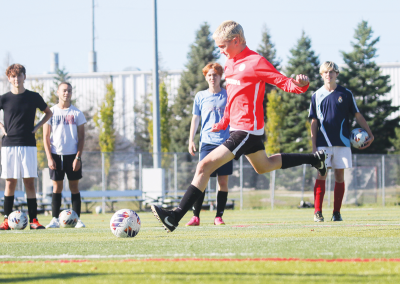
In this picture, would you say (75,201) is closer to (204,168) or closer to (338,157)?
(204,168)

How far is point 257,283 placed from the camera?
2.92 meters

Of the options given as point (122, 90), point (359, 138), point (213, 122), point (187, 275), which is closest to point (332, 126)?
point (359, 138)

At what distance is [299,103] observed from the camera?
4325 cm

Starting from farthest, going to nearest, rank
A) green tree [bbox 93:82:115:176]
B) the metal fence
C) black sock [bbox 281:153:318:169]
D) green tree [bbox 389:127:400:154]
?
green tree [bbox 93:82:115:176]
green tree [bbox 389:127:400:154]
the metal fence
black sock [bbox 281:153:318:169]

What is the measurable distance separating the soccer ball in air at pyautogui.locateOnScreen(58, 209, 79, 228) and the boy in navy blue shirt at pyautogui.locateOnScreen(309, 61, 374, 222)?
3.57 meters

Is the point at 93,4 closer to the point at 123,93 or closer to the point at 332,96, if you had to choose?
the point at 123,93

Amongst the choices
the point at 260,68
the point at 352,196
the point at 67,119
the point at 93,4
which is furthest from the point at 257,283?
the point at 93,4

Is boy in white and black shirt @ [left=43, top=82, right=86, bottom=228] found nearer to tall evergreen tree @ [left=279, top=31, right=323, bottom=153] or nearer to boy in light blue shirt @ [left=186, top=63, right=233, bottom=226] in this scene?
boy in light blue shirt @ [left=186, top=63, right=233, bottom=226]

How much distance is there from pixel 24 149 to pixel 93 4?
51346 millimetres

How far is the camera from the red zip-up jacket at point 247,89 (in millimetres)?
5367

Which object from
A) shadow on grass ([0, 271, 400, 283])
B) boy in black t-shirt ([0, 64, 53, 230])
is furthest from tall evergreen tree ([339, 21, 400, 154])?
shadow on grass ([0, 271, 400, 283])

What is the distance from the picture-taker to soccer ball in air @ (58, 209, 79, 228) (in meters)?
8.04

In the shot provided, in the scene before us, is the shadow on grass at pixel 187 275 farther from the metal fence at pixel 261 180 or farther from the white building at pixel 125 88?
the white building at pixel 125 88

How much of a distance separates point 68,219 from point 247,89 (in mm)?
3879
